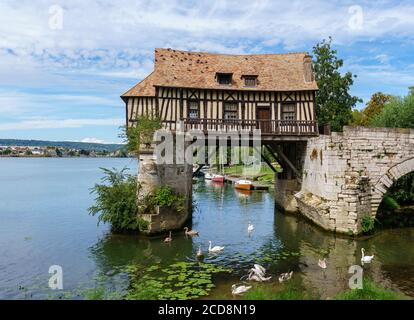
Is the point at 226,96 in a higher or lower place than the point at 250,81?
lower

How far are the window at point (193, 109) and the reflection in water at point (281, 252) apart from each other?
A: 19.0 ft

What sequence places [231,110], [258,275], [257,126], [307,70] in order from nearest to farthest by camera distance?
1. [258,275]
2. [257,126]
3. [231,110]
4. [307,70]

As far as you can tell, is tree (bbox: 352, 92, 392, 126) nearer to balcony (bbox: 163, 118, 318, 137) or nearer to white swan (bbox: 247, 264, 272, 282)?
balcony (bbox: 163, 118, 318, 137)

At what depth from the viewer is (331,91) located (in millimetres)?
29609

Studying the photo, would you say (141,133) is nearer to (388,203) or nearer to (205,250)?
(205,250)

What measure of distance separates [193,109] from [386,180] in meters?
10.4

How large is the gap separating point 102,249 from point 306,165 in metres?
11.7

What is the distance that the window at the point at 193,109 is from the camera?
21.2m

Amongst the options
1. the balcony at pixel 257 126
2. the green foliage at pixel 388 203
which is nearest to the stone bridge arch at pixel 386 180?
the green foliage at pixel 388 203

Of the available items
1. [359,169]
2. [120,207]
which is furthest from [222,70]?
[120,207]

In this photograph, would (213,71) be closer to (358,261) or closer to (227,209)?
(227,209)

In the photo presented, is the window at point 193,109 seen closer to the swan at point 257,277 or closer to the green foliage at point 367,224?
the green foliage at point 367,224

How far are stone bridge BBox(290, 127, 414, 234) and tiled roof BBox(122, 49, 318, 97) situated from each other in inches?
206

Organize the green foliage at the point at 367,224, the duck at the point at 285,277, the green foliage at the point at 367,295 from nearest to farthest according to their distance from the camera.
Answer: the green foliage at the point at 367,295 → the duck at the point at 285,277 → the green foliage at the point at 367,224
